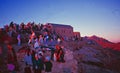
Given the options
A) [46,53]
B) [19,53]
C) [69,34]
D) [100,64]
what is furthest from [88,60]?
[69,34]

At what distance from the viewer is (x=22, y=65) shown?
11625 mm

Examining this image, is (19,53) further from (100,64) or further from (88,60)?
(100,64)

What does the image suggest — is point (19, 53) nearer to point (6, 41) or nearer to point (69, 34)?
point (6, 41)

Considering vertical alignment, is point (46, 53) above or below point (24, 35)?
below

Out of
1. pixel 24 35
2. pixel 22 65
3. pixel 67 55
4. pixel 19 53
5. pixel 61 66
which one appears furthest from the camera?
pixel 24 35

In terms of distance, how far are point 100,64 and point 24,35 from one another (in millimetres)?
8220

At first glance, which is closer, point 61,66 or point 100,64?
point 61,66

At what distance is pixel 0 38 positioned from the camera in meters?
15.6

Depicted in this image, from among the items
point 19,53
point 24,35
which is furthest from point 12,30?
point 19,53

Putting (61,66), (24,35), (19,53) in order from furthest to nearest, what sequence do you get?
(24,35), (19,53), (61,66)

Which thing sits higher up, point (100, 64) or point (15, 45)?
point (15, 45)

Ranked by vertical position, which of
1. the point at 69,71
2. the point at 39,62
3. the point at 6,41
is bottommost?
the point at 69,71

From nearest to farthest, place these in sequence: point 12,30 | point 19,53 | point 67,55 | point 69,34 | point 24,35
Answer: point 19,53
point 67,55
point 12,30
point 24,35
point 69,34

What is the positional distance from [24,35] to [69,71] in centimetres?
849
